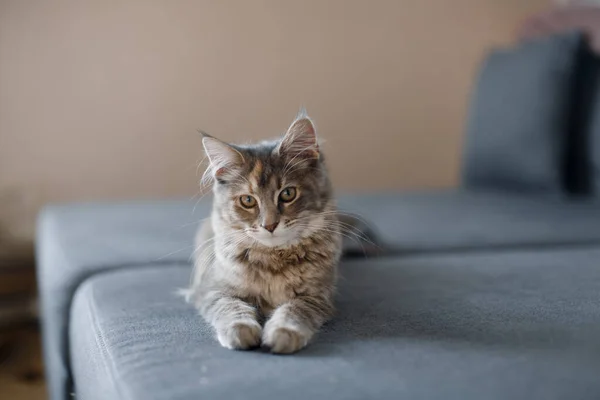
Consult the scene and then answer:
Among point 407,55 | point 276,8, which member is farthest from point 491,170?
point 276,8

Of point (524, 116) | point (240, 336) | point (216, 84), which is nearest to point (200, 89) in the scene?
point (216, 84)

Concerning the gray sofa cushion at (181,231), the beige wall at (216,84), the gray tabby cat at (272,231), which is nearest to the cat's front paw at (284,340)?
the gray tabby cat at (272,231)

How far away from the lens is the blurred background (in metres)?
2.61

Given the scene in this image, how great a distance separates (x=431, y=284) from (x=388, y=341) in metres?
0.41

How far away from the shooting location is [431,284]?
57.6 inches

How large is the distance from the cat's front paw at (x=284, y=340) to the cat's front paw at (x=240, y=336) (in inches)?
0.7

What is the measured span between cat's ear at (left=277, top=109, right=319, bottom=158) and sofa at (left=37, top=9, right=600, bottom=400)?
350mm

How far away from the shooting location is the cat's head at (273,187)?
4.20ft

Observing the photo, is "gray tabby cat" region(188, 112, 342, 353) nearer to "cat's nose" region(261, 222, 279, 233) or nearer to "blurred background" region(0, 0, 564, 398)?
"cat's nose" region(261, 222, 279, 233)

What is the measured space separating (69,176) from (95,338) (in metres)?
1.69

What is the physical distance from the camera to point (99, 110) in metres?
2.69

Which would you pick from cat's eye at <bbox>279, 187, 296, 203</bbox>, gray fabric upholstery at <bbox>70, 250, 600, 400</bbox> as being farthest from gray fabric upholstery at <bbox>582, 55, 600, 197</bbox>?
cat's eye at <bbox>279, 187, 296, 203</bbox>

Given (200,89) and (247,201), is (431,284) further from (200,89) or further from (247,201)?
(200,89)

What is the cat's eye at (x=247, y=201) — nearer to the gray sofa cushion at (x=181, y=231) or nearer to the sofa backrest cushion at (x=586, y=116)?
the gray sofa cushion at (x=181, y=231)
